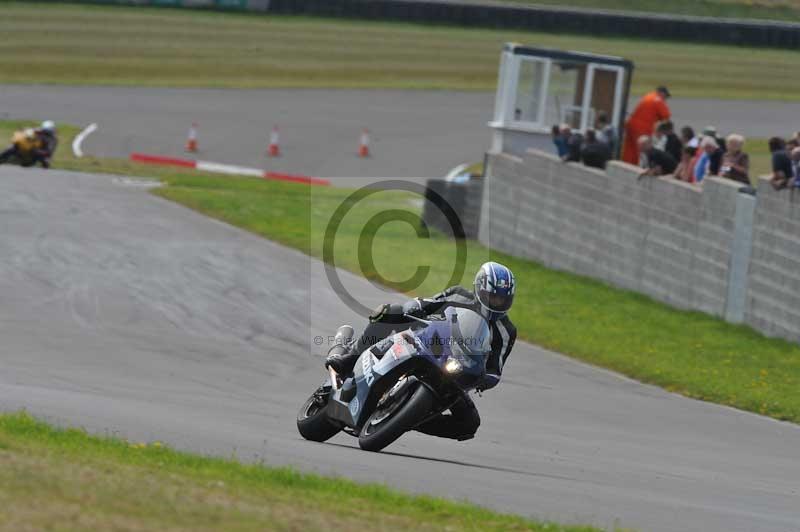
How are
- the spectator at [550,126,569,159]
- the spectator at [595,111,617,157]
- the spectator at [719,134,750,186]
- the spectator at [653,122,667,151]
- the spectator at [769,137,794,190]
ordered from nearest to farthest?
the spectator at [769,137,794,190] → the spectator at [719,134,750,186] → the spectator at [653,122,667,151] → the spectator at [595,111,617,157] → the spectator at [550,126,569,159]

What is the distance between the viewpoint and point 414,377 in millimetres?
9398

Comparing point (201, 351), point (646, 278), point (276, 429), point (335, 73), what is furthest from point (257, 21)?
point (276, 429)

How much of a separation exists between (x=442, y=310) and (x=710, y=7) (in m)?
43.3

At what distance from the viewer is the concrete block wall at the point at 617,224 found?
739 inches

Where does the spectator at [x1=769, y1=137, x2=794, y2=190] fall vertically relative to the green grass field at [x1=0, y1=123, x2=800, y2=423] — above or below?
above

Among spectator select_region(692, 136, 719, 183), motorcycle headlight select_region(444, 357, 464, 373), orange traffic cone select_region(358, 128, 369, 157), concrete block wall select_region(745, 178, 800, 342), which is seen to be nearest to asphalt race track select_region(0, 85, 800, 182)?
orange traffic cone select_region(358, 128, 369, 157)

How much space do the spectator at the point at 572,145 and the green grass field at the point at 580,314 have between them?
188cm

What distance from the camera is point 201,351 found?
1478cm

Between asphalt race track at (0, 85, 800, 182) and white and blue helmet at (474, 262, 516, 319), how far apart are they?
22475 millimetres

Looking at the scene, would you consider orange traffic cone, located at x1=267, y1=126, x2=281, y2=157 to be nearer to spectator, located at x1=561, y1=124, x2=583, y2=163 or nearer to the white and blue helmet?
spectator, located at x1=561, y1=124, x2=583, y2=163

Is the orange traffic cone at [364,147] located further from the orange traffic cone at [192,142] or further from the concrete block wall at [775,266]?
the concrete block wall at [775,266]

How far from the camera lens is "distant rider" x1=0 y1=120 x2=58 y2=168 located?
29.0 meters

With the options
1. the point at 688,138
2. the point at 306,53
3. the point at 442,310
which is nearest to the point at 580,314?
the point at 688,138

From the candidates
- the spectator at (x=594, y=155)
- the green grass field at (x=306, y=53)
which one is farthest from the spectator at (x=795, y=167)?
the green grass field at (x=306, y=53)
